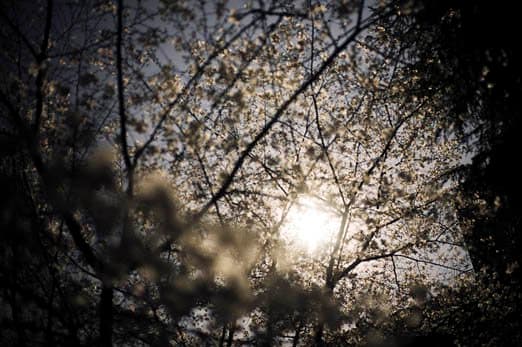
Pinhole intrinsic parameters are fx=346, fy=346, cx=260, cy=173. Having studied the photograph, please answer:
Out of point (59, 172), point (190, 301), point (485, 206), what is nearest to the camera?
point (190, 301)

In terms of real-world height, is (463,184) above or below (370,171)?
below

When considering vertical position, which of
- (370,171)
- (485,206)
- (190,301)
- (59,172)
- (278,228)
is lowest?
(190,301)

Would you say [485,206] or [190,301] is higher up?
[485,206]

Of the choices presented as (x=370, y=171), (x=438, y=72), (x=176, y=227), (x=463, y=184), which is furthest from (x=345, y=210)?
(x=176, y=227)

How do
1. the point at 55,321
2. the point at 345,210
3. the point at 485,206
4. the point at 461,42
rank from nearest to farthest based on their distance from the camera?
the point at 55,321 → the point at 461,42 → the point at 345,210 → the point at 485,206

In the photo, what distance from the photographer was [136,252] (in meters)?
3.74

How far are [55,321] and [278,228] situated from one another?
3.43 m

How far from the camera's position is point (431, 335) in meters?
6.55

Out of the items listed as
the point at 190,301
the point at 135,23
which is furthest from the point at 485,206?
the point at 135,23

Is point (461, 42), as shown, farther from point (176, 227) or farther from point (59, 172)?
point (59, 172)

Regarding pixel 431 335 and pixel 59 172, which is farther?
pixel 431 335

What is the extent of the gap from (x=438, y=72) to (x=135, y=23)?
16.1ft

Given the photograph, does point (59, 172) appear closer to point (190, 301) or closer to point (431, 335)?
point (190, 301)

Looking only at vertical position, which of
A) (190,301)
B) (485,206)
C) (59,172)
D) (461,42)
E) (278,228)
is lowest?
(190,301)
